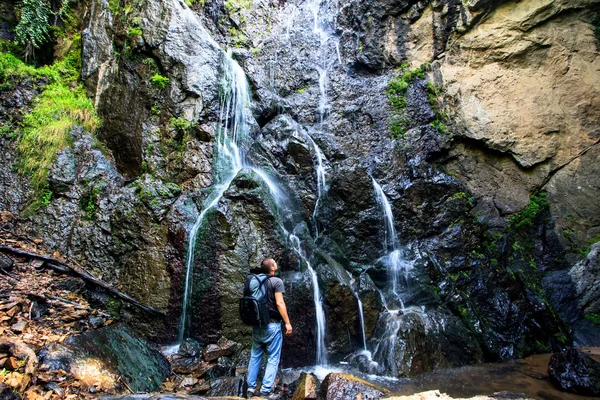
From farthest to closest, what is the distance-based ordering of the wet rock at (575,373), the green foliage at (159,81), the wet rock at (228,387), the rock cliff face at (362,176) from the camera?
the green foliage at (159,81) → the rock cliff face at (362,176) → the wet rock at (575,373) → the wet rock at (228,387)

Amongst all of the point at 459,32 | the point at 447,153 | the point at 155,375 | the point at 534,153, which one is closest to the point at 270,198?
the point at 155,375

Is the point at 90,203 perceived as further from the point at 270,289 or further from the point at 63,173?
the point at 270,289

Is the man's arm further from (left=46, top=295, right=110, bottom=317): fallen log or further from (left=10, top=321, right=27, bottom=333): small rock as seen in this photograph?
(left=46, top=295, right=110, bottom=317): fallen log

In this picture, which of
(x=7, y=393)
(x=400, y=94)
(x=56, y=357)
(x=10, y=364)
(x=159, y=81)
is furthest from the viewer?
(x=400, y=94)

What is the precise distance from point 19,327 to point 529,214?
1162 cm

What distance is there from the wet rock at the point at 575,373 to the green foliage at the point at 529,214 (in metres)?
4.67

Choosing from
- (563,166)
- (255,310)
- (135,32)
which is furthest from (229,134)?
(563,166)

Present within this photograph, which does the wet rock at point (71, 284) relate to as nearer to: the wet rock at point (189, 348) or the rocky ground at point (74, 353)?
the rocky ground at point (74, 353)

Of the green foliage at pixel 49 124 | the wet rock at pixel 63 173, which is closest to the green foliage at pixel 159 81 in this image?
the green foliage at pixel 49 124

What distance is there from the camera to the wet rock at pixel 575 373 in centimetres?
547

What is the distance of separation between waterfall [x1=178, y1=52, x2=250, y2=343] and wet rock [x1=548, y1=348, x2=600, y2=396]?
22.6ft

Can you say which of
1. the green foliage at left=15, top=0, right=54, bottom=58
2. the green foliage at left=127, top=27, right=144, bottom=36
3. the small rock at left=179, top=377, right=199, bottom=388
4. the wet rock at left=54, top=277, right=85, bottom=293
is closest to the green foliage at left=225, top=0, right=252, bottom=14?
the green foliage at left=127, top=27, right=144, bottom=36

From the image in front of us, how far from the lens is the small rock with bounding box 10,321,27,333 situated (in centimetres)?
488

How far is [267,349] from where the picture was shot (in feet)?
16.9
